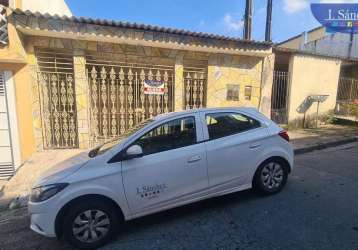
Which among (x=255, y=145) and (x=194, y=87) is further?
(x=194, y=87)

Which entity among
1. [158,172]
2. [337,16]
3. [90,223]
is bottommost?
[90,223]

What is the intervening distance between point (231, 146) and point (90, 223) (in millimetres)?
2144

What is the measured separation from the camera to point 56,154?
6.45 metres

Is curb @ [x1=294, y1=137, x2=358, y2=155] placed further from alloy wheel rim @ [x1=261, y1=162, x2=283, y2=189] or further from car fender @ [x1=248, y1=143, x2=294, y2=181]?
alloy wheel rim @ [x1=261, y1=162, x2=283, y2=189]

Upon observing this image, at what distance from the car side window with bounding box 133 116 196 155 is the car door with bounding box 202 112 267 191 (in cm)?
24

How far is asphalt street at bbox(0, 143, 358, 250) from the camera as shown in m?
2.78

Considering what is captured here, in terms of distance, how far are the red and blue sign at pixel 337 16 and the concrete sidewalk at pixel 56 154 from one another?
7006 millimetres

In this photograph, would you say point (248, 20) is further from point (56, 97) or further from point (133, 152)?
point (133, 152)

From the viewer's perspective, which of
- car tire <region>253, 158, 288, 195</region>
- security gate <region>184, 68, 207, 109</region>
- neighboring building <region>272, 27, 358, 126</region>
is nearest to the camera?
car tire <region>253, 158, 288, 195</region>

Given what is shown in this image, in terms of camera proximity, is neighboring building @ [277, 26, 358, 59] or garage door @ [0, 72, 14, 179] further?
neighboring building @ [277, 26, 358, 59]

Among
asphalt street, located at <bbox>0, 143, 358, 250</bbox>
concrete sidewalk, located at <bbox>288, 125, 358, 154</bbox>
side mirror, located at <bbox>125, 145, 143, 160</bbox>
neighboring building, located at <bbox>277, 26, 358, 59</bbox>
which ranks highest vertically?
neighboring building, located at <bbox>277, 26, 358, 59</bbox>

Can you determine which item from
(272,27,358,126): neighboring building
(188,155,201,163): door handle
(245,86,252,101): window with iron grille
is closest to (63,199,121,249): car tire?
(188,155,201,163): door handle

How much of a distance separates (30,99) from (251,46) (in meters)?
6.81

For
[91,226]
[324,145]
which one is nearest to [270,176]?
[91,226]
